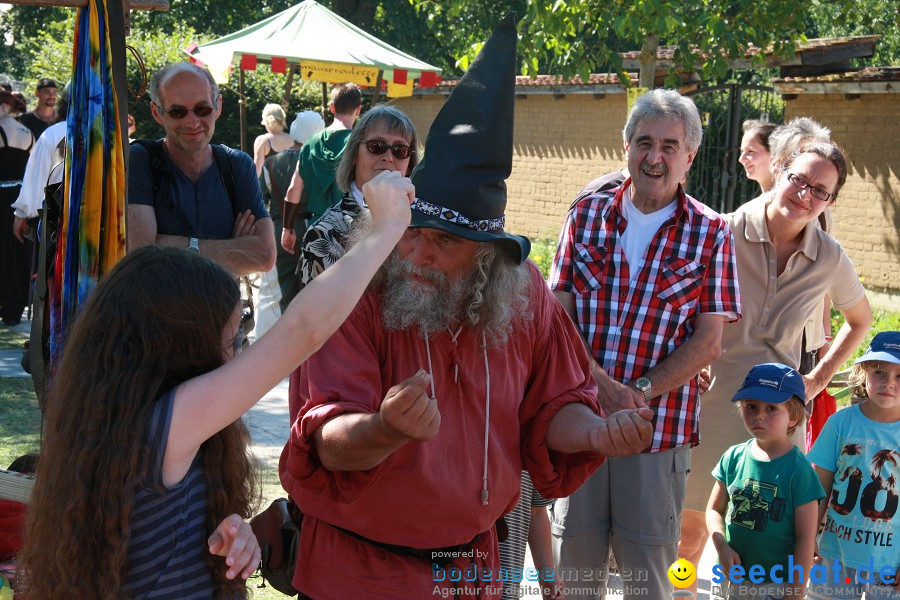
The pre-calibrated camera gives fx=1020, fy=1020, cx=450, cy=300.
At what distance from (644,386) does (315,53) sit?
9775 millimetres

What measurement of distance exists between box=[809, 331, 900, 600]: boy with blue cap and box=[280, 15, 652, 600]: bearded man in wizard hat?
1.77 meters

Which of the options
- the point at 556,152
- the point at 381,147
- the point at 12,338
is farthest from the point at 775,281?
the point at 556,152

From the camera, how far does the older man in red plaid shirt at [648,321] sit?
3670mm

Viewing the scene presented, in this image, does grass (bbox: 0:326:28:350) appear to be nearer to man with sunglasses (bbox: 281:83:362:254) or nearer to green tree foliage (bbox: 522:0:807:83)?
man with sunglasses (bbox: 281:83:362:254)

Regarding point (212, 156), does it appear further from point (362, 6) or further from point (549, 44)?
point (362, 6)

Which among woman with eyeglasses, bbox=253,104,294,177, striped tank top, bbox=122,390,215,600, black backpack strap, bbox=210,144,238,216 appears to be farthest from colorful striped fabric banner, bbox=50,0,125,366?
woman with eyeglasses, bbox=253,104,294,177

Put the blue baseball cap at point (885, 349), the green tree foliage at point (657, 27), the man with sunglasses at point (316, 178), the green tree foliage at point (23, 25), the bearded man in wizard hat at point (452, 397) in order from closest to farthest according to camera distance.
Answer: the bearded man in wizard hat at point (452, 397) → the blue baseball cap at point (885, 349) → the man with sunglasses at point (316, 178) → the green tree foliage at point (657, 27) → the green tree foliage at point (23, 25)

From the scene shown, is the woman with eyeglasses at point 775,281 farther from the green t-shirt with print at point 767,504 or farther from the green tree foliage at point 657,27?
the green tree foliage at point 657,27

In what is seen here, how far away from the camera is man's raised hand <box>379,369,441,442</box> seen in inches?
77.5

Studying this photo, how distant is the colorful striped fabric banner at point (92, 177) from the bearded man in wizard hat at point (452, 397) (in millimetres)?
1163

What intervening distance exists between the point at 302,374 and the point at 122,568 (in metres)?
0.64

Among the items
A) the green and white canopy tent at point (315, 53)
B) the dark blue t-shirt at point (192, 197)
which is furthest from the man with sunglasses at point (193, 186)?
the green and white canopy tent at point (315, 53)

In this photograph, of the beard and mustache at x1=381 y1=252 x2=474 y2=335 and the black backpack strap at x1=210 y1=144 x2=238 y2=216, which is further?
the black backpack strap at x1=210 y1=144 x2=238 y2=216

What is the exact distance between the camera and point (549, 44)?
44.0ft
